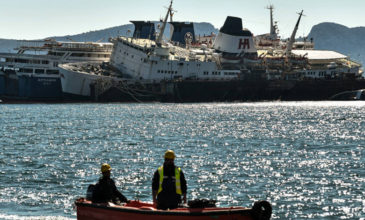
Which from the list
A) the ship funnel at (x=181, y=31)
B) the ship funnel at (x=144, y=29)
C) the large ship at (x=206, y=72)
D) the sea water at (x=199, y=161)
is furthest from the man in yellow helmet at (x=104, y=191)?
the ship funnel at (x=181, y=31)

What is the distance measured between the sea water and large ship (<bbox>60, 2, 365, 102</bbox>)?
34.8 meters

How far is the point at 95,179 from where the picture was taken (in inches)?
1377

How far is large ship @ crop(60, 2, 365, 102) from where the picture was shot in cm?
12056

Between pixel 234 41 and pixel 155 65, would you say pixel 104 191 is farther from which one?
pixel 234 41

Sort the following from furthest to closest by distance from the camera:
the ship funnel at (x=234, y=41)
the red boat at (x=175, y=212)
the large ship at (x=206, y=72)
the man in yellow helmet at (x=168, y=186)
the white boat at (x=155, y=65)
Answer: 1. the ship funnel at (x=234, y=41)
2. the large ship at (x=206, y=72)
3. the white boat at (x=155, y=65)
4. the man in yellow helmet at (x=168, y=186)
5. the red boat at (x=175, y=212)

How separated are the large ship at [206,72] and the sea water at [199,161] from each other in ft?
114

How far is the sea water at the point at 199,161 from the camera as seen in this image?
29.2 meters

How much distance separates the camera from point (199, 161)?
43.2 metres

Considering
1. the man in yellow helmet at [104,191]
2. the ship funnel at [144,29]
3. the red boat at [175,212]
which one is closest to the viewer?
the red boat at [175,212]

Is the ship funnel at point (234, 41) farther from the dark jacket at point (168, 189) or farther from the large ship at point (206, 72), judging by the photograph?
the dark jacket at point (168, 189)

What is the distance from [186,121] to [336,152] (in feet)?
117

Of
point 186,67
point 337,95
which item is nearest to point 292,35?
point 337,95

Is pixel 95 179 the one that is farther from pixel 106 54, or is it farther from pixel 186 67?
pixel 106 54

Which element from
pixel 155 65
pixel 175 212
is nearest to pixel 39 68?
pixel 155 65
